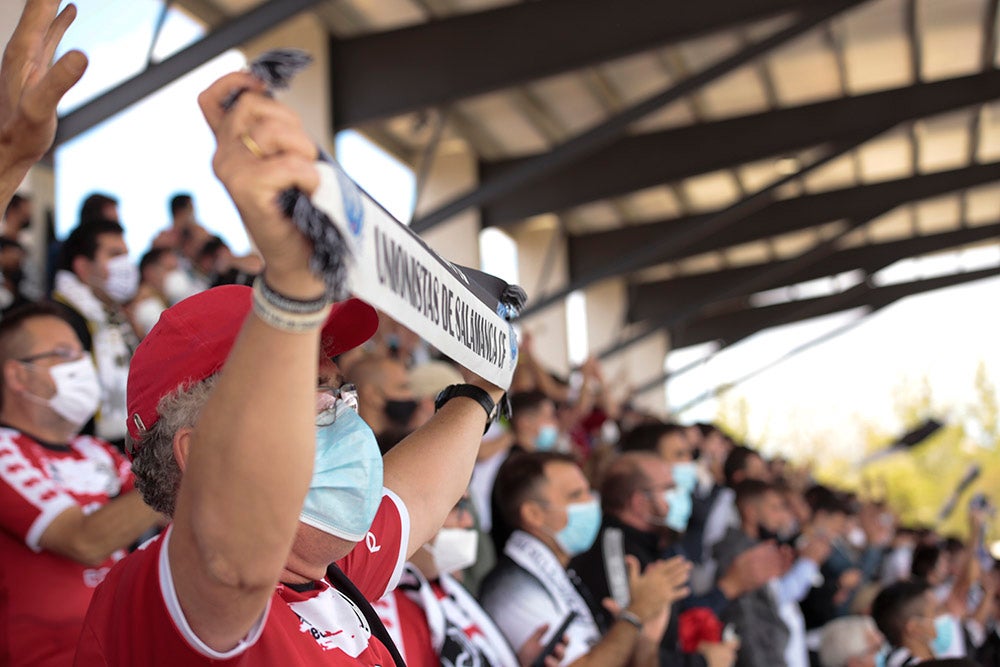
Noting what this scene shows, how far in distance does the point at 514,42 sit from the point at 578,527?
5.76 meters

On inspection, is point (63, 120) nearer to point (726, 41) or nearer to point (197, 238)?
point (197, 238)

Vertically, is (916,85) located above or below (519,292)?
above

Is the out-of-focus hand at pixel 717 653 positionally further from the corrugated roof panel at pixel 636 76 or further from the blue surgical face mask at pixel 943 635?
the corrugated roof panel at pixel 636 76

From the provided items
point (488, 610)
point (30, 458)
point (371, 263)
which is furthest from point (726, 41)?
point (371, 263)

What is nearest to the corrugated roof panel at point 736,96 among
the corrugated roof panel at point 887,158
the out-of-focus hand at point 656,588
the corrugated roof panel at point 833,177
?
the corrugated roof panel at point 887,158

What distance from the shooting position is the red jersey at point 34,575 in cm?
204

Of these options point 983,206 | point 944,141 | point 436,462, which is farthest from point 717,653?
point 983,206

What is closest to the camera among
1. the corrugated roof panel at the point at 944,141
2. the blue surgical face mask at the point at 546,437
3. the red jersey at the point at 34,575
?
the red jersey at the point at 34,575

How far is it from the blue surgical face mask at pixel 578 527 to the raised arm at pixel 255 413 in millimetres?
2304

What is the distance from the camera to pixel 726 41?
10297 millimetres

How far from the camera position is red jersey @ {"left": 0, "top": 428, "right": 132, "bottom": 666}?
2.04 m

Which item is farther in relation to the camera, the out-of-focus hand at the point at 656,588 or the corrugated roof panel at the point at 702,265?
the corrugated roof panel at the point at 702,265

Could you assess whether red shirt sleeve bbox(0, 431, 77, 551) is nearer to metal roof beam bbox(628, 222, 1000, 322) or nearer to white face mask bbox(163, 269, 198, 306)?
white face mask bbox(163, 269, 198, 306)

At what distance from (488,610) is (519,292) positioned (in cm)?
158
